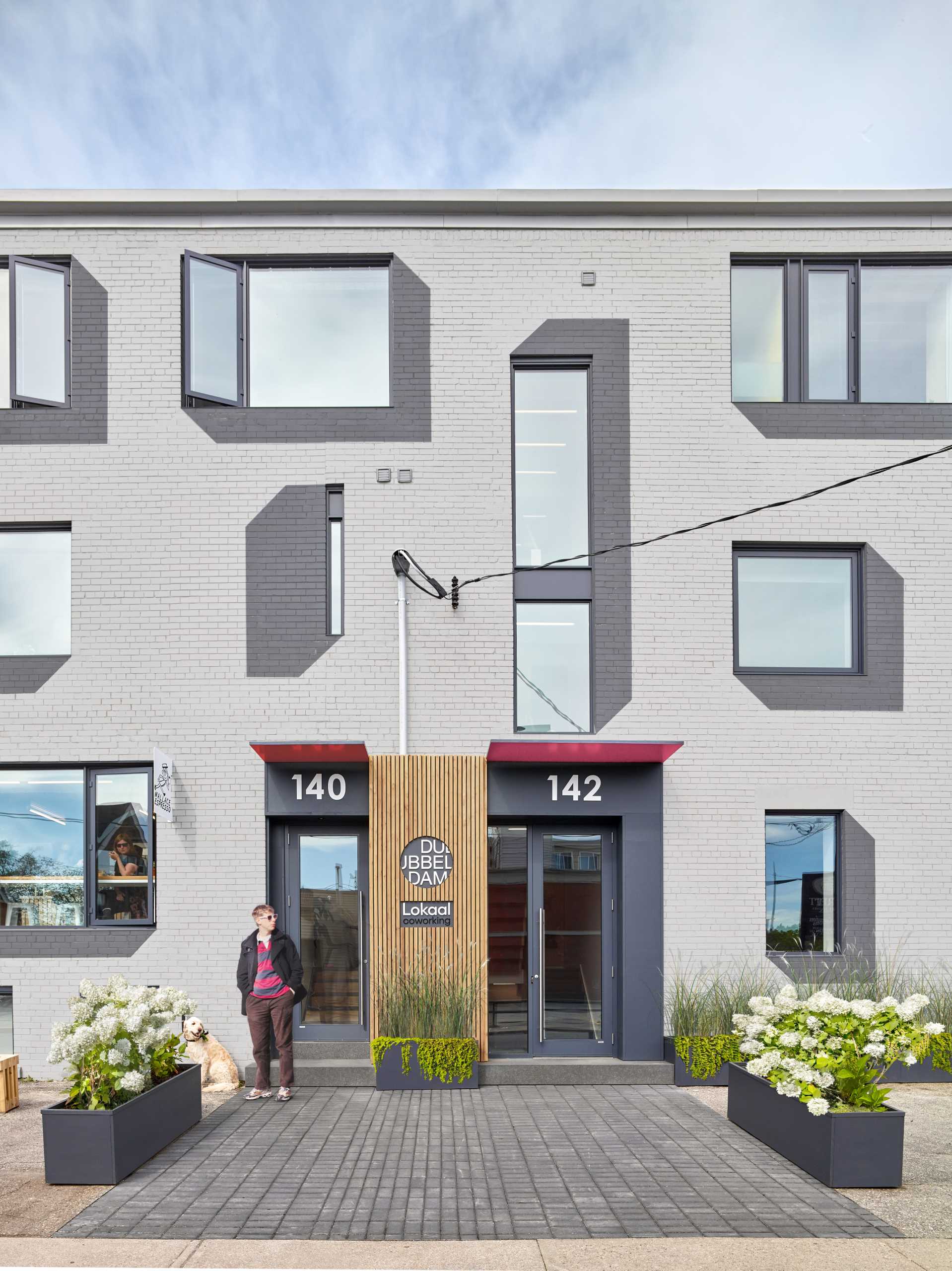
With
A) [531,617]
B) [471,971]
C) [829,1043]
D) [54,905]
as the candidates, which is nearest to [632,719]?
[531,617]

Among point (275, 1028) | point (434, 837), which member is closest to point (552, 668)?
point (434, 837)

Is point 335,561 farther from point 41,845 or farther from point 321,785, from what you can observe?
point 41,845

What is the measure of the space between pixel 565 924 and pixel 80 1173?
17.5ft

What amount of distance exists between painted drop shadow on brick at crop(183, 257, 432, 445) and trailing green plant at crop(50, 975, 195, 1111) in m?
5.95

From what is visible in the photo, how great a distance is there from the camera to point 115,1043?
7.30m

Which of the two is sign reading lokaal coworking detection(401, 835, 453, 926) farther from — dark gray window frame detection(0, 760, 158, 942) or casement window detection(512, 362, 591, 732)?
dark gray window frame detection(0, 760, 158, 942)

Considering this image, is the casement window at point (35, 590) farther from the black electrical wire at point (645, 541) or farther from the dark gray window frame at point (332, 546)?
the black electrical wire at point (645, 541)

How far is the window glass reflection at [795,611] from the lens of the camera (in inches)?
434

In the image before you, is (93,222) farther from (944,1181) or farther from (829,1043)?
(944,1181)

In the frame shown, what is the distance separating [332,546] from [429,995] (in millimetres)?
4938

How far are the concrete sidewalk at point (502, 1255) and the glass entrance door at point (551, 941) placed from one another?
14.9 ft

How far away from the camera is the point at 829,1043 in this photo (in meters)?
7.07

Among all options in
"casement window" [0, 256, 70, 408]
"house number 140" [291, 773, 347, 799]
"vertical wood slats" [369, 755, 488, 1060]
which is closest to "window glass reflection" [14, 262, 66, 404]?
"casement window" [0, 256, 70, 408]

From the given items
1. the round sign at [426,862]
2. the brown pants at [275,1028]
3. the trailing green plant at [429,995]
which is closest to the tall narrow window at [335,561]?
the round sign at [426,862]
